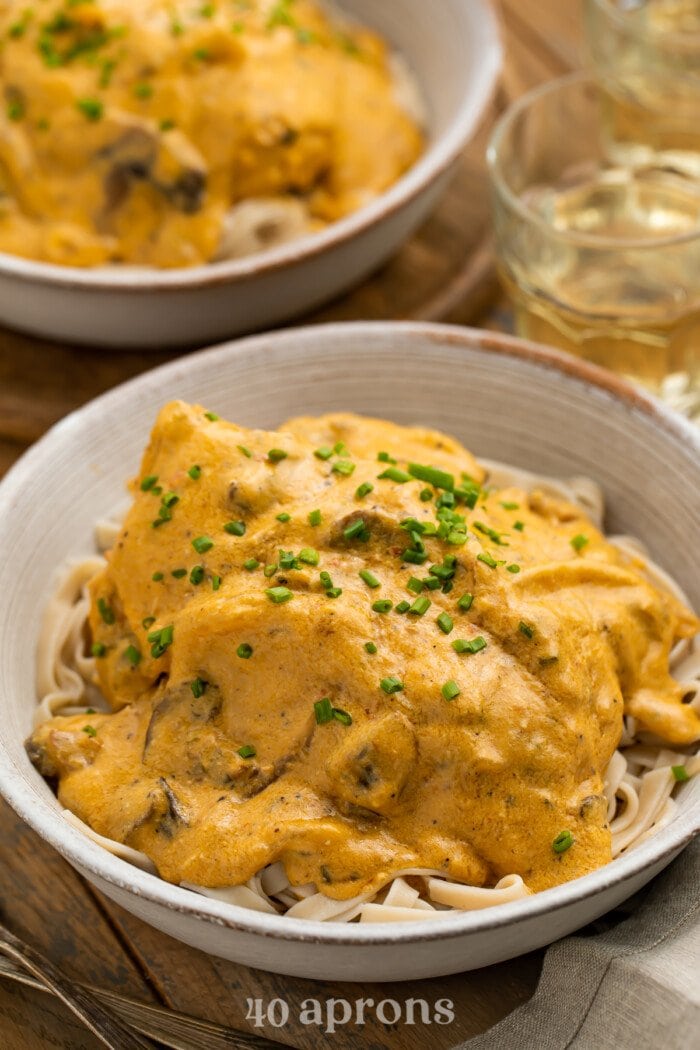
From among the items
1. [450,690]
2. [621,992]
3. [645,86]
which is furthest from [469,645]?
[645,86]

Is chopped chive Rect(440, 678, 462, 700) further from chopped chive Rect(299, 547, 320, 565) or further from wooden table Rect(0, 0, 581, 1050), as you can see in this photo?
wooden table Rect(0, 0, 581, 1050)

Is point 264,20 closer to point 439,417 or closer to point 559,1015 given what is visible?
point 439,417

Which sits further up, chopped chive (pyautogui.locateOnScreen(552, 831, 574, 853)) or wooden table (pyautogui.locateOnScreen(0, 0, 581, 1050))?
chopped chive (pyautogui.locateOnScreen(552, 831, 574, 853))

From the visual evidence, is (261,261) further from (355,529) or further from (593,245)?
(355,529)

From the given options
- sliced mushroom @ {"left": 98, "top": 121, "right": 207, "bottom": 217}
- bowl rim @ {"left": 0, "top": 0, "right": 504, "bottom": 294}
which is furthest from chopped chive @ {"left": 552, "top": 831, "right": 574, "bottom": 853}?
sliced mushroom @ {"left": 98, "top": 121, "right": 207, "bottom": 217}

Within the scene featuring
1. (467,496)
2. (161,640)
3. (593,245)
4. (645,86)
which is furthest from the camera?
(645,86)

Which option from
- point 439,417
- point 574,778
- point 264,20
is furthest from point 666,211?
point 574,778

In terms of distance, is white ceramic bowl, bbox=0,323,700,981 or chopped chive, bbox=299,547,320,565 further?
chopped chive, bbox=299,547,320,565
